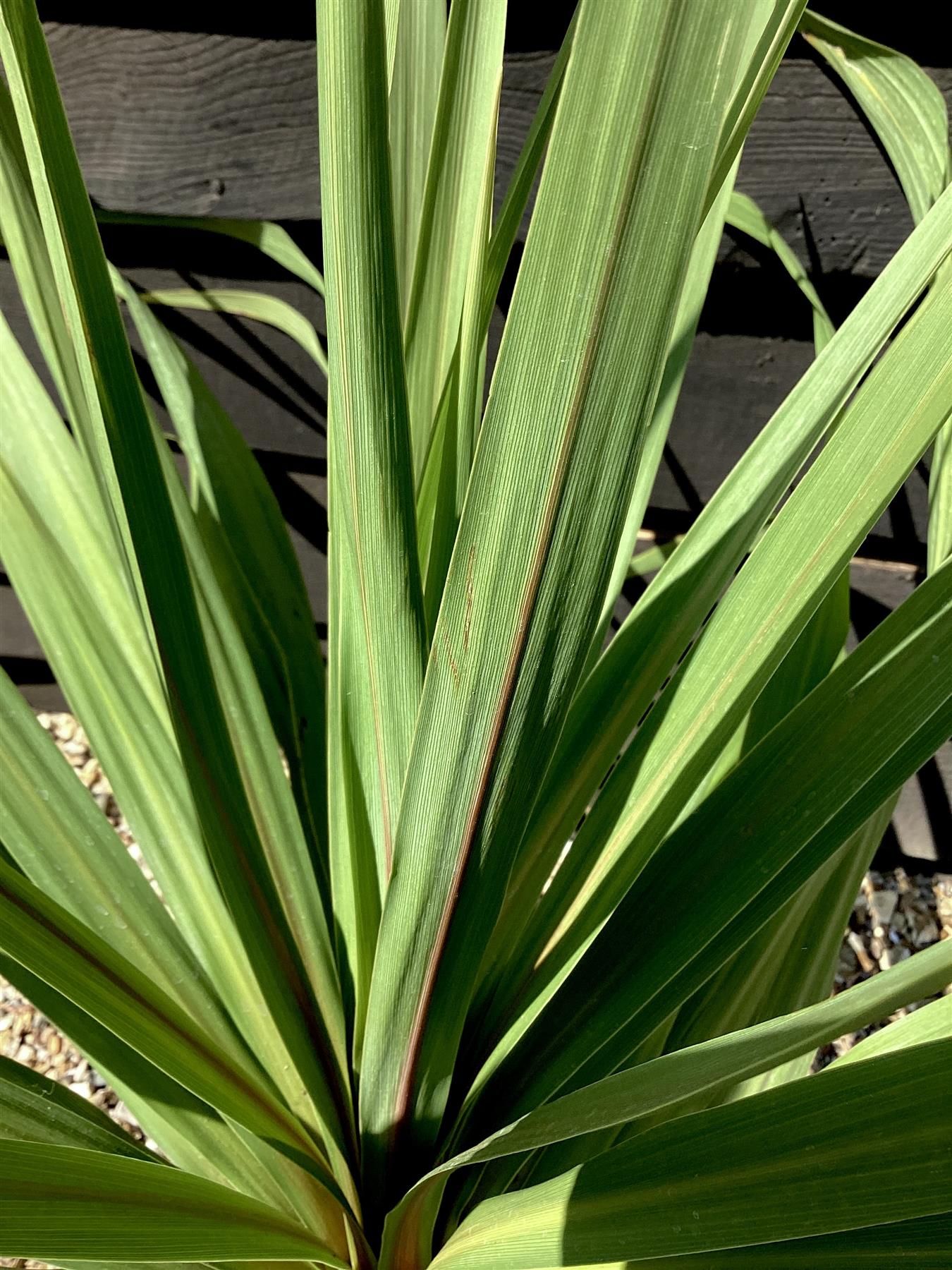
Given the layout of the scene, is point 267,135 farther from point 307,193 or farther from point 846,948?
point 846,948

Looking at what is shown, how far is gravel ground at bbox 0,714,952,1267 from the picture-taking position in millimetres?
954

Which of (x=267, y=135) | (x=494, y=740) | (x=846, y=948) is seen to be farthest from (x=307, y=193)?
(x=846, y=948)

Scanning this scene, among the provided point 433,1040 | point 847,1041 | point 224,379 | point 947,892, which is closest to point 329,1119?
point 433,1040

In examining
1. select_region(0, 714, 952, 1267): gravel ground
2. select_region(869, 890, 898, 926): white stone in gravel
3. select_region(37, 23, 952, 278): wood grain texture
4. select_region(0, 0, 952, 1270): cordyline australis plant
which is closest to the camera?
select_region(0, 0, 952, 1270): cordyline australis plant

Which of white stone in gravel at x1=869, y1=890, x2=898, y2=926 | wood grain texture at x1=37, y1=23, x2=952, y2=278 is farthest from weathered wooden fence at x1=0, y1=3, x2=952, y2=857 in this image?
white stone in gravel at x1=869, y1=890, x2=898, y2=926

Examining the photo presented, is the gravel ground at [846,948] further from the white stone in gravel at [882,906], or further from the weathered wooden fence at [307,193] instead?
the weathered wooden fence at [307,193]

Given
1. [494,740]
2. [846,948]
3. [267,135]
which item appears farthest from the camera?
[846,948]

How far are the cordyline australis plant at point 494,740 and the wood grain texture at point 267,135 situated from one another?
13cm

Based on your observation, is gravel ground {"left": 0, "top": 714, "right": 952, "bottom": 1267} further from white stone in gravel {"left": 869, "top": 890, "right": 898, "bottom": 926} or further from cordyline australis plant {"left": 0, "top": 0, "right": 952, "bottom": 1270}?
cordyline australis plant {"left": 0, "top": 0, "right": 952, "bottom": 1270}

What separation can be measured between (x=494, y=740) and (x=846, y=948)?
0.96 m

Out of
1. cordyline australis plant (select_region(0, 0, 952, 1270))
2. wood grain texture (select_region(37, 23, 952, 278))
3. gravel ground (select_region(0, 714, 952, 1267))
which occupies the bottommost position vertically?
gravel ground (select_region(0, 714, 952, 1267))

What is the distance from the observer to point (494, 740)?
31cm

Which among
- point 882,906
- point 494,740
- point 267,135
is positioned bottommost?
point 882,906

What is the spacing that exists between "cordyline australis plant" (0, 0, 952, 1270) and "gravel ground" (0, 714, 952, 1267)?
420 mm
